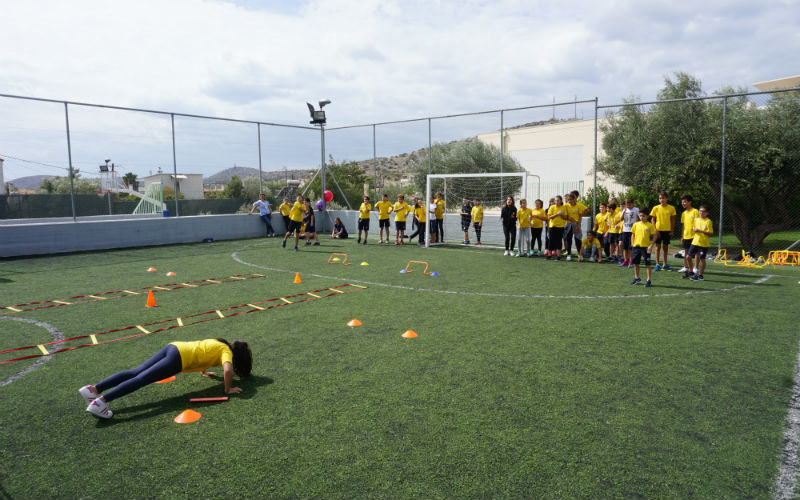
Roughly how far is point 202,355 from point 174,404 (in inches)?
18.5

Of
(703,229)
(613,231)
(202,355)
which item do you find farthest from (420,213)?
(202,355)

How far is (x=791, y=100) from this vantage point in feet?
52.9

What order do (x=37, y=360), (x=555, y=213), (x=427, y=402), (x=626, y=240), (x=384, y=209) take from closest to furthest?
1. (x=427, y=402)
2. (x=37, y=360)
3. (x=626, y=240)
4. (x=555, y=213)
5. (x=384, y=209)

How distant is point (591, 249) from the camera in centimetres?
1438

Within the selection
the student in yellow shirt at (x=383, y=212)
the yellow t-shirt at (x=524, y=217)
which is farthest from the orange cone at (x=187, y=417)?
the student in yellow shirt at (x=383, y=212)

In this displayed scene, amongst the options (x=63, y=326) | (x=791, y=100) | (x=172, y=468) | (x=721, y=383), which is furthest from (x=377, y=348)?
(x=791, y=100)

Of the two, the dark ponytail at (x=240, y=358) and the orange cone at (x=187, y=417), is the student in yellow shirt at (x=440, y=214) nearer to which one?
the dark ponytail at (x=240, y=358)

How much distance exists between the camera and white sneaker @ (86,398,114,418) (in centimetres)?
396

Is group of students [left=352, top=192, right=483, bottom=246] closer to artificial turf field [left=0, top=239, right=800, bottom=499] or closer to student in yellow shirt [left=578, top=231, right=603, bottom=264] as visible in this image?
student in yellow shirt [left=578, top=231, right=603, bottom=264]

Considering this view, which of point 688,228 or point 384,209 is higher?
point 384,209

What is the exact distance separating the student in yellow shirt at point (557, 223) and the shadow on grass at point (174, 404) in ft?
36.5

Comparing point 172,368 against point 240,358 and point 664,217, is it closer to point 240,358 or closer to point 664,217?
point 240,358

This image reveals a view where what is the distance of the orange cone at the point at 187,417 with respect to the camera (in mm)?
4012

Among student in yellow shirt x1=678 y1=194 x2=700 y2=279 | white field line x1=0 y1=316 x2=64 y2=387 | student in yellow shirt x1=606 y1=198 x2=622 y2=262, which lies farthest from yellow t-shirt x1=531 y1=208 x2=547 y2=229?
white field line x1=0 y1=316 x2=64 y2=387
